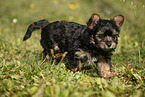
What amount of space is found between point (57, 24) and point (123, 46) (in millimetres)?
2808

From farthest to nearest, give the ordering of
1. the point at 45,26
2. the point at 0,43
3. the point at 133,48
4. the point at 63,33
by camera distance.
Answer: the point at 133,48, the point at 0,43, the point at 45,26, the point at 63,33

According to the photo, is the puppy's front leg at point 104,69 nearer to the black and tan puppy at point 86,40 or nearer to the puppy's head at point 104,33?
the black and tan puppy at point 86,40

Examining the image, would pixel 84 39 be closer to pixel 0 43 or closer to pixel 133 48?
pixel 133 48

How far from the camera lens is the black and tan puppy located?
288cm

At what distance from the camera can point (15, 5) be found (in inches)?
401

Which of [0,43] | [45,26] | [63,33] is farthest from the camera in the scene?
[0,43]

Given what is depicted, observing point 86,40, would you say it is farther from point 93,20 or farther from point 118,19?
point 118,19

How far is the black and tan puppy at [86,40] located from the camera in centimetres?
288

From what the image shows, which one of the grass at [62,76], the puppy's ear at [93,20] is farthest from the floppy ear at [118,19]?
the grass at [62,76]

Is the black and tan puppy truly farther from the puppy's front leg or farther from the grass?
the grass

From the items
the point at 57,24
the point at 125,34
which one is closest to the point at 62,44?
the point at 57,24

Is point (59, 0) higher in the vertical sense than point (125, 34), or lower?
higher

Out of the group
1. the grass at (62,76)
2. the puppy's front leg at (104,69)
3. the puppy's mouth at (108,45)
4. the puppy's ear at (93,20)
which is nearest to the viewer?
the grass at (62,76)

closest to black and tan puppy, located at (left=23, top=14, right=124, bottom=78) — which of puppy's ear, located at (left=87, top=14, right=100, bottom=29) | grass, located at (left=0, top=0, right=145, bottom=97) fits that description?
puppy's ear, located at (left=87, top=14, right=100, bottom=29)
